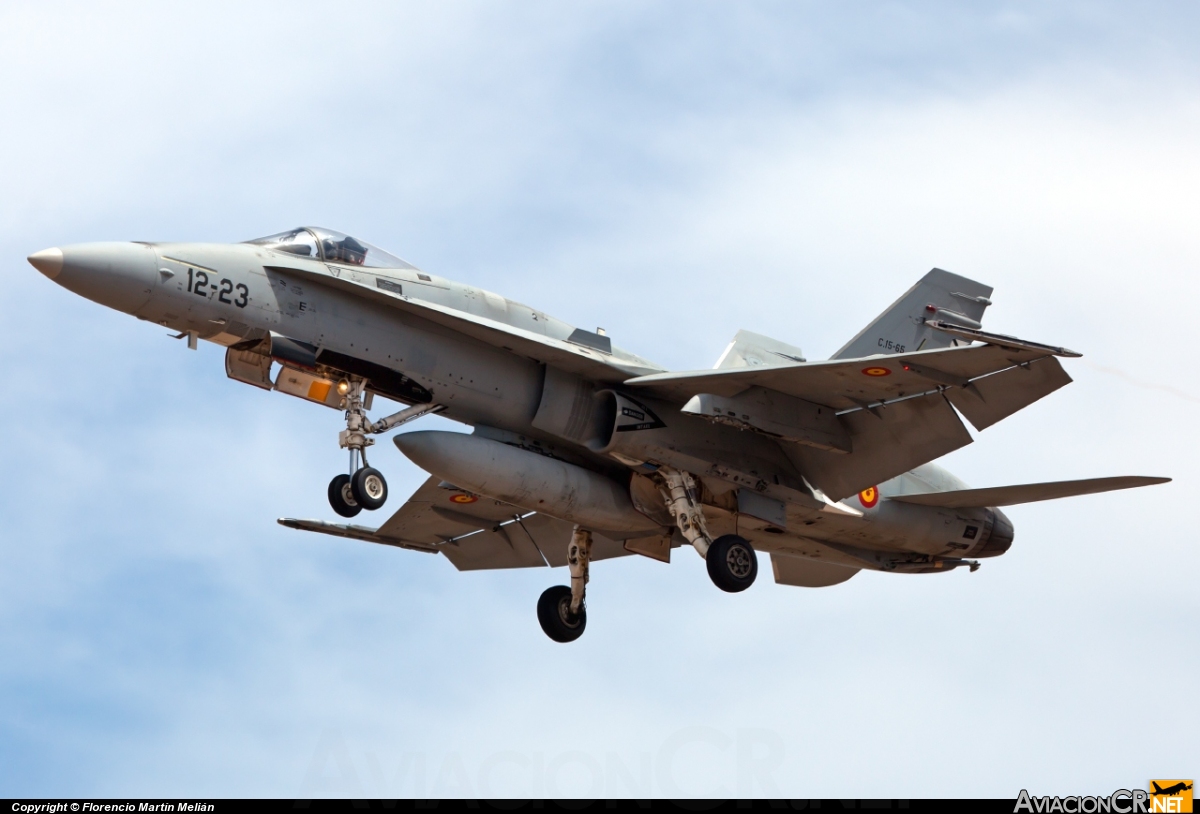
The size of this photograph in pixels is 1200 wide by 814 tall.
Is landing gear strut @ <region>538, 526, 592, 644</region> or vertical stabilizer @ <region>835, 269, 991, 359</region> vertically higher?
vertical stabilizer @ <region>835, 269, 991, 359</region>

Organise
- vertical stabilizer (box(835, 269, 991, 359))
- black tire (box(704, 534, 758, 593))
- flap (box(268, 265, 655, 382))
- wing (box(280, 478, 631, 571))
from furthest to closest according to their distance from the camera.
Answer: wing (box(280, 478, 631, 571)) < vertical stabilizer (box(835, 269, 991, 359)) < black tire (box(704, 534, 758, 593)) < flap (box(268, 265, 655, 382))

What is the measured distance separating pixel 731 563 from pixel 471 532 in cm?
532

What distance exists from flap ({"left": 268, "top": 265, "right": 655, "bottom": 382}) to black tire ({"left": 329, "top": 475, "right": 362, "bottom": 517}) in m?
2.21

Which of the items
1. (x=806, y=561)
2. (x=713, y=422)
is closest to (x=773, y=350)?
(x=713, y=422)

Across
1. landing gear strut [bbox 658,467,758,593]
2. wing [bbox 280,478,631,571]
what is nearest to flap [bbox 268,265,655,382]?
landing gear strut [bbox 658,467,758,593]

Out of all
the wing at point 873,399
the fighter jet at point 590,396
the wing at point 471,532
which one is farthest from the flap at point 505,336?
the wing at point 471,532

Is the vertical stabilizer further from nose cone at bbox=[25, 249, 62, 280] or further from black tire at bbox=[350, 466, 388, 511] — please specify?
nose cone at bbox=[25, 249, 62, 280]

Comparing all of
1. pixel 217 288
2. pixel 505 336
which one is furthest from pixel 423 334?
pixel 217 288

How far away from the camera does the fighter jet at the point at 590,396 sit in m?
19.0

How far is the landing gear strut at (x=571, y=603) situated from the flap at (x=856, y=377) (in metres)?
3.08

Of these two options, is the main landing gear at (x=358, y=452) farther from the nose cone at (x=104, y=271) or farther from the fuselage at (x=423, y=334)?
the nose cone at (x=104, y=271)

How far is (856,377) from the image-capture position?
66.1 feet

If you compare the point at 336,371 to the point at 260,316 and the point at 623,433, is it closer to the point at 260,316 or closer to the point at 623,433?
the point at 260,316

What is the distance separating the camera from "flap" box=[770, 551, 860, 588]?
25.5 meters
